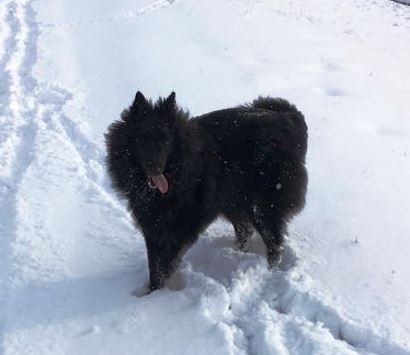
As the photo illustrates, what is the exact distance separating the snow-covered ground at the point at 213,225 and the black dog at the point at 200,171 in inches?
16.4

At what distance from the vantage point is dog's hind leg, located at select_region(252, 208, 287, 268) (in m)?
4.42

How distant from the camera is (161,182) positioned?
3908 millimetres

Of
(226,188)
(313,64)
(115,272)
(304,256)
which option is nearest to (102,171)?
(115,272)

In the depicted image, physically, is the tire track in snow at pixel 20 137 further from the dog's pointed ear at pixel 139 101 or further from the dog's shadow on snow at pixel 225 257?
the dog's pointed ear at pixel 139 101

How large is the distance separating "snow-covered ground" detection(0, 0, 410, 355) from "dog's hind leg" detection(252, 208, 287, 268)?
0.15 meters

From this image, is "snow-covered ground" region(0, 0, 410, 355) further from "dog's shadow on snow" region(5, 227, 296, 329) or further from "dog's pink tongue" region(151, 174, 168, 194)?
"dog's pink tongue" region(151, 174, 168, 194)

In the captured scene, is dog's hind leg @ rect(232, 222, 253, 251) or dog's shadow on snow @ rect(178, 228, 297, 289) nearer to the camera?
dog's shadow on snow @ rect(178, 228, 297, 289)

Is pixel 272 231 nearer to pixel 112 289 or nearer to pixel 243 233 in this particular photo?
pixel 243 233

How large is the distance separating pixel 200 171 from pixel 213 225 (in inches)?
49.0

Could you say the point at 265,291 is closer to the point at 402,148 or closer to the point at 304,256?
the point at 304,256

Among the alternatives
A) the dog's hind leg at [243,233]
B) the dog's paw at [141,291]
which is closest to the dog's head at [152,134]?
the dog's paw at [141,291]

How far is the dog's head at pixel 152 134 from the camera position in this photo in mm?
3773

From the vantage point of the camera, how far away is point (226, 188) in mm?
4301

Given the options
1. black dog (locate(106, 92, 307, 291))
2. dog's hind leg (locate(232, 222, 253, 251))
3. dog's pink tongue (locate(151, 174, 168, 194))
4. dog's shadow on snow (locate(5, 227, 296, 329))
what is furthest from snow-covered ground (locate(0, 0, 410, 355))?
dog's pink tongue (locate(151, 174, 168, 194))
